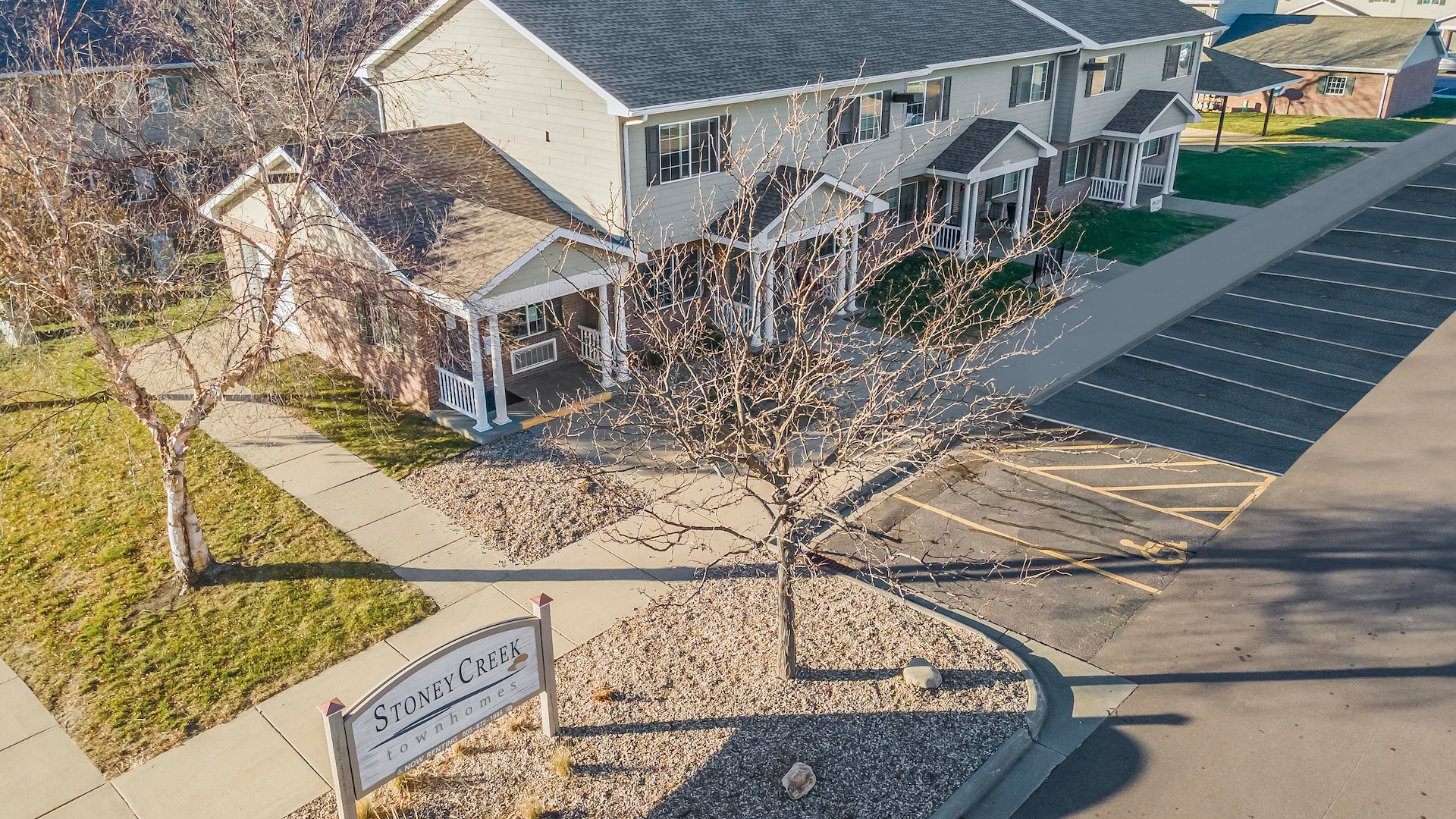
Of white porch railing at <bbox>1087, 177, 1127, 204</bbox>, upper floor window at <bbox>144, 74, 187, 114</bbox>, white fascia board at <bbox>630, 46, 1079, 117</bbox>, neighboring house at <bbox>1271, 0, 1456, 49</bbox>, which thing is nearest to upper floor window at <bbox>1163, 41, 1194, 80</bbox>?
white porch railing at <bbox>1087, 177, 1127, 204</bbox>

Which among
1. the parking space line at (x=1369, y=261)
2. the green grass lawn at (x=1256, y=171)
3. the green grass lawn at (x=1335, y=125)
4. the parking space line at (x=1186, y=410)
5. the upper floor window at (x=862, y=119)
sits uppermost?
the upper floor window at (x=862, y=119)

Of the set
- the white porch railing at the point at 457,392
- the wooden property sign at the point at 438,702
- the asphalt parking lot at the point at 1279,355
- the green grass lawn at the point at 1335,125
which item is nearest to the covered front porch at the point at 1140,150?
the asphalt parking lot at the point at 1279,355

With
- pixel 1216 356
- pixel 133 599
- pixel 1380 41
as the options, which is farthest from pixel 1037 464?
pixel 1380 41

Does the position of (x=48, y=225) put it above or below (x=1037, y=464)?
above

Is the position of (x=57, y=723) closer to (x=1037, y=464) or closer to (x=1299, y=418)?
(x=1037, y=464)

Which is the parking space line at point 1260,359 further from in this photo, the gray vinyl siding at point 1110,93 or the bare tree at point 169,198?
the bare tree at point 169,198

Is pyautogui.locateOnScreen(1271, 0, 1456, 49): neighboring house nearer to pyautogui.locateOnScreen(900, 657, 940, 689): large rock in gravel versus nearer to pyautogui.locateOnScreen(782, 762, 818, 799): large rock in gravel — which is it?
pyautogui.locateOnScreen(900, 657, 940, 689): large rock in gravel
